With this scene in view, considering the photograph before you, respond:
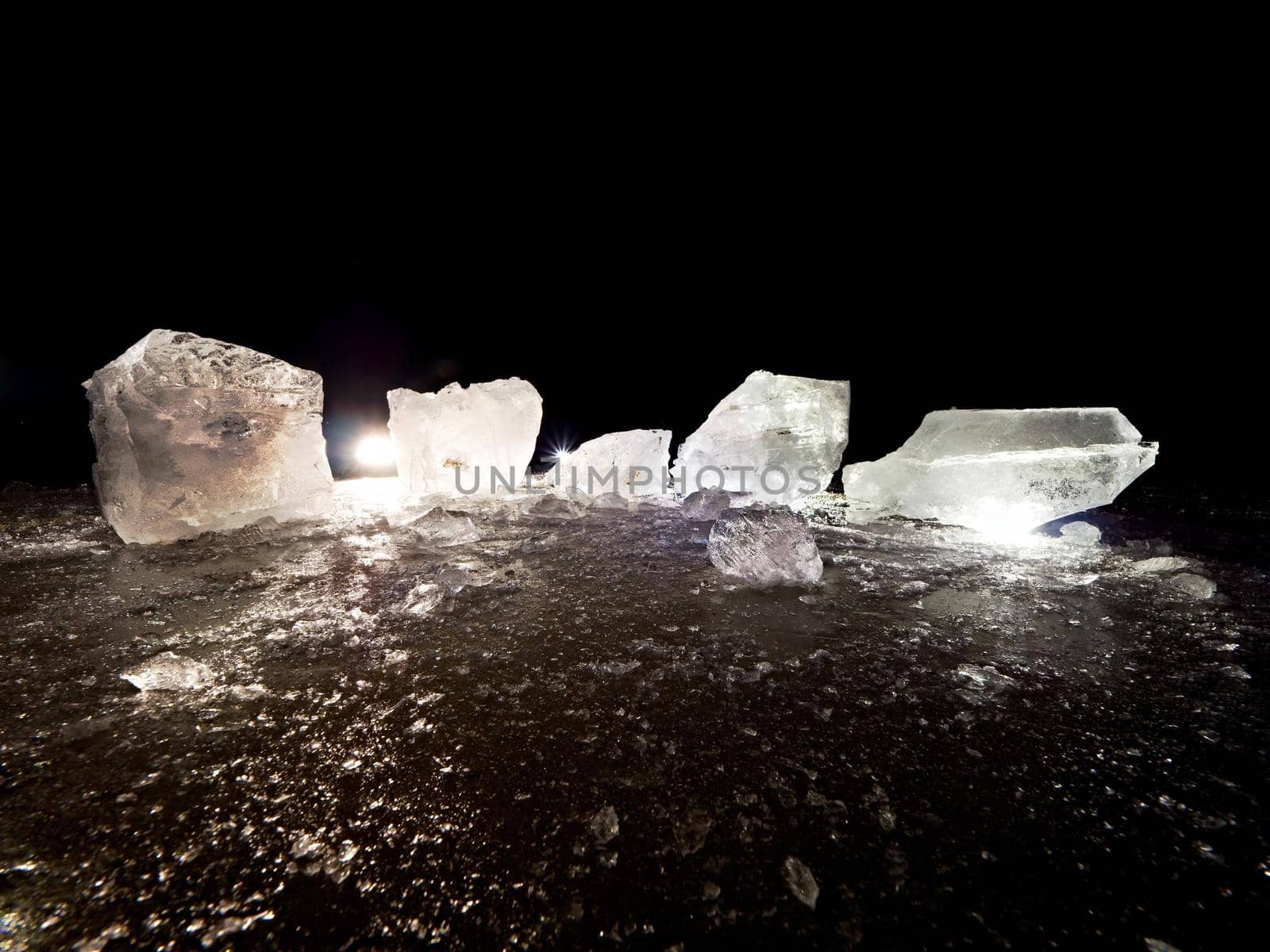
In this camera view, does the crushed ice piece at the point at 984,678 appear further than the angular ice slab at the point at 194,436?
No

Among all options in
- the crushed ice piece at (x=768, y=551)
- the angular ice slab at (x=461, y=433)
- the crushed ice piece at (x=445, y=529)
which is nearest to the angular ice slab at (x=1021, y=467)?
the crushed ice piece at (x=768, y=551)

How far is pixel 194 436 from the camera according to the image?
314 cm

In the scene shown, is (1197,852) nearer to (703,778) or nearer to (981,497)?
(703,778)

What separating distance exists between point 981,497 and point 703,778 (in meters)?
3.53

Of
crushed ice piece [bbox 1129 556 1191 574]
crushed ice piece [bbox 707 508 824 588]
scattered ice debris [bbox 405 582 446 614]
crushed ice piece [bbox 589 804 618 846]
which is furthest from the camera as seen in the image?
crushed ice piece [bbox 1129 556 1191 574]

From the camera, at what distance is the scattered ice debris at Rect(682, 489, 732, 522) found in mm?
3824

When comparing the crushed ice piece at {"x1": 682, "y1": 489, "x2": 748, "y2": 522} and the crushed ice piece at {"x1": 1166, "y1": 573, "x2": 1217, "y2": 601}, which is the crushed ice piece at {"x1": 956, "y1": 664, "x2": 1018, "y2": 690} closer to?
the crushed ice piece at {"x1": 1166, "y1": 573, "x2": 1217, "y2": 601}

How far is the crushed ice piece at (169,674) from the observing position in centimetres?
133

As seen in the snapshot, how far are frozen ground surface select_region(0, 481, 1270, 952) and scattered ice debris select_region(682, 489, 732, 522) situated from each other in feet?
5.77

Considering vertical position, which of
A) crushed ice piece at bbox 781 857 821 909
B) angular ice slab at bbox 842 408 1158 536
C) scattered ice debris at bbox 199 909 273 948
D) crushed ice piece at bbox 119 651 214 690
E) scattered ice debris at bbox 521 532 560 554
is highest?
angular ice slab at bbox 842 408 1158 536

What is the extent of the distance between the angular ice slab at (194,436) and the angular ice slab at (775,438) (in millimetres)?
3286

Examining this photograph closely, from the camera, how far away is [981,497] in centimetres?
365

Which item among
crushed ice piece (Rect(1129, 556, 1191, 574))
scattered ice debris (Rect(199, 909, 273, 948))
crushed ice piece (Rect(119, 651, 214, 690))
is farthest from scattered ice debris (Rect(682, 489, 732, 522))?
scattered ice debris (Rect(199, 909, 273, 948))

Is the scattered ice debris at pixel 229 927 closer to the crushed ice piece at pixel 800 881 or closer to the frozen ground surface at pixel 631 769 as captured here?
the frozen ground surface at pixel 631 769
